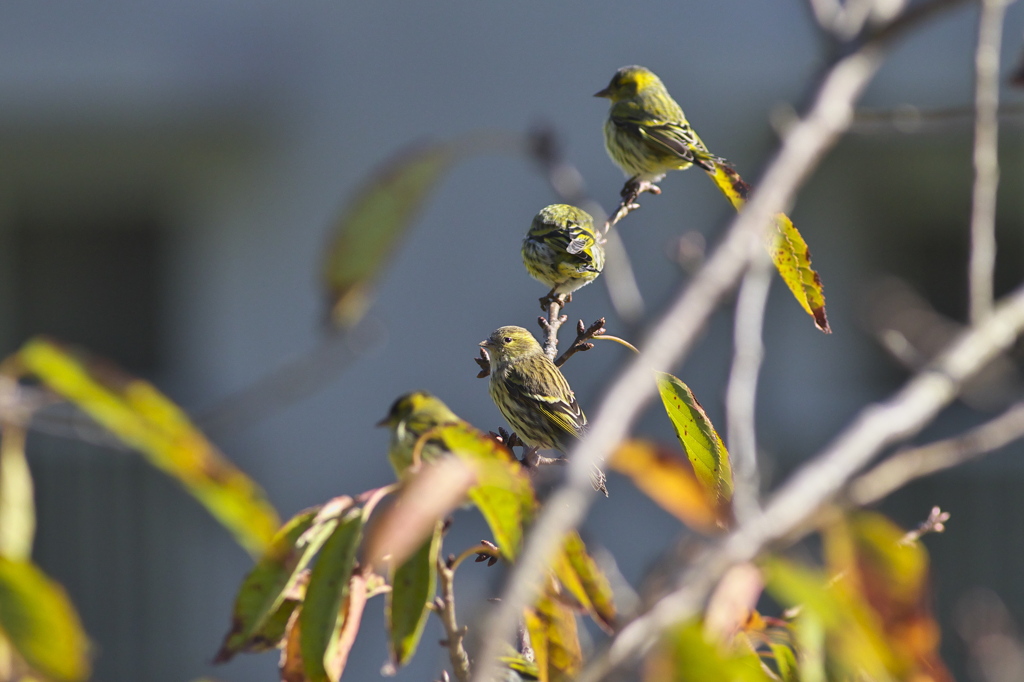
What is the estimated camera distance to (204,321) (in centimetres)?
564

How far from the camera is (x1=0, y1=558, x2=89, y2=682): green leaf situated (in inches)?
35.6

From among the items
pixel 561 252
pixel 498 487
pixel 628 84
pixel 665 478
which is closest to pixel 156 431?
pixel 498 487

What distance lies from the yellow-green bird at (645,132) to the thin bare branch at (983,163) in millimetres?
987

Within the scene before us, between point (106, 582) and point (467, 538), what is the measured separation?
1749 millimetres

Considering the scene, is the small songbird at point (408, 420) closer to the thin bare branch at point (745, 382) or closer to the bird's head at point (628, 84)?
the thin bare branch at point (745, 382)

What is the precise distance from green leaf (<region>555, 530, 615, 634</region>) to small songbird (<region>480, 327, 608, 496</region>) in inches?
43.1

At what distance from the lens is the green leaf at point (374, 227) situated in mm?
895

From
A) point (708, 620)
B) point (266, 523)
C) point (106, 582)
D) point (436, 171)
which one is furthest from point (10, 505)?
point (106, 582)

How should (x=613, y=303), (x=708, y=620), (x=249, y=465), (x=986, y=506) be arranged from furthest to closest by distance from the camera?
(x=986, y=506) → (x=249, y=465) → (x=708, y=620) → (x=613, y=303)

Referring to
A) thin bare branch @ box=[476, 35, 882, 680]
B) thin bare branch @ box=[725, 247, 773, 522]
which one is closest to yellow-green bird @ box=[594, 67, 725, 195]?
thin bare branch @ box=[725, 247, 773, 522]

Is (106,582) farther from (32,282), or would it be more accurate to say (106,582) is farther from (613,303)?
(613,303)

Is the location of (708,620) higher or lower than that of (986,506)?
lower

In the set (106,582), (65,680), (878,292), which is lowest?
(106,582)

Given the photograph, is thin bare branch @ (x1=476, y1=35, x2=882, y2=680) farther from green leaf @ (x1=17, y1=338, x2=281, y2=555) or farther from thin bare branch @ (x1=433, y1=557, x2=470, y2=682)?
thin bare branch @ (x1=433, y1=557, x2=470, y2=682)
